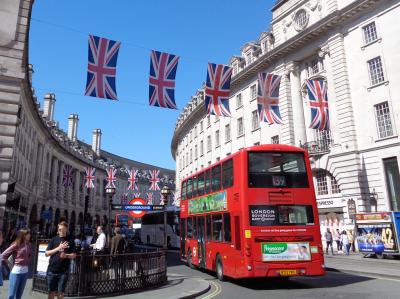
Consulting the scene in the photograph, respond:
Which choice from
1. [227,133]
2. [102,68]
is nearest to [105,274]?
[102,68]

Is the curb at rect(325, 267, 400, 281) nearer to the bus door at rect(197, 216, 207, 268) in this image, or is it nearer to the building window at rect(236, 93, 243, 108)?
the bus door at rect(197, 216, 207, 268)

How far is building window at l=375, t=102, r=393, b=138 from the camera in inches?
1096

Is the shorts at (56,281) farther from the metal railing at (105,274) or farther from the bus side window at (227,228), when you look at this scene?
the bus side window at (227,228)

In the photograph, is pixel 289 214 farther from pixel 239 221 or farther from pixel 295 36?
pixel 295 36

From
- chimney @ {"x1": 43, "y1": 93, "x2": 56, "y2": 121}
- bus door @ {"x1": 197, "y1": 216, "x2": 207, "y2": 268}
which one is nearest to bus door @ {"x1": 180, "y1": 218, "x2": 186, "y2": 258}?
bus door @ {"x1": 197, "y1": 216, "x2": 207, "y2": 268}

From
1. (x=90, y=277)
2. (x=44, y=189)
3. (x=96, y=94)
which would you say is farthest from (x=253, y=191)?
(x=44, y=189)

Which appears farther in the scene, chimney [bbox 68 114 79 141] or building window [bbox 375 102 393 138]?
chimney [bbox 68 114 79 141]

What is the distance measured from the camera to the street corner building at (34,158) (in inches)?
684

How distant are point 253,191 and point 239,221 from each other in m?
1.12

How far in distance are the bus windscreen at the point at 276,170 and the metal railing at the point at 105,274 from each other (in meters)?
4.30

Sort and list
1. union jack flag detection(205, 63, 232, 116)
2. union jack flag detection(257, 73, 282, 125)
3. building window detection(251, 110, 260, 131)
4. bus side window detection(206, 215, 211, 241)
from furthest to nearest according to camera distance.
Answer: building window detection(251, 110, 260, 131) → union jack flag detection(257, 73, 282, 125) → union jack flag detection(205, 63, 232, 116) → bus side window detection(206, 215, 211, 241)

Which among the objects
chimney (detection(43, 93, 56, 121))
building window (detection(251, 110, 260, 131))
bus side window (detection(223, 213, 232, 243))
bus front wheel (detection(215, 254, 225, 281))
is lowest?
bus front wheel (detection(215, 254, 225, 281))

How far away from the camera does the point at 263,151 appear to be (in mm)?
13133

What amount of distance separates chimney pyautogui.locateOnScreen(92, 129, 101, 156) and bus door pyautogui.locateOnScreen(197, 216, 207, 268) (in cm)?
8518
